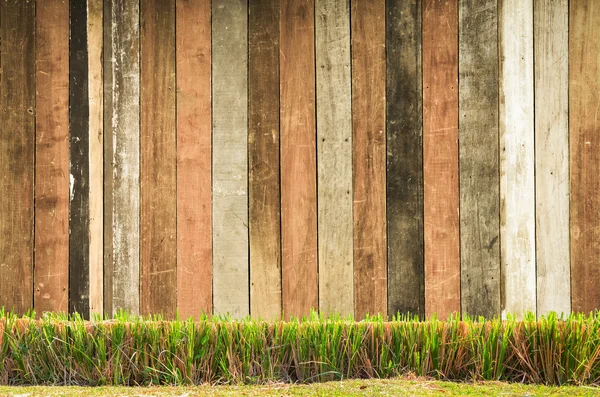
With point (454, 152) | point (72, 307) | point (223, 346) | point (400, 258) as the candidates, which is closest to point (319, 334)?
point (223, 346)

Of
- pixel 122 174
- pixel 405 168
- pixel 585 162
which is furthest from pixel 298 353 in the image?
pixel 585 162

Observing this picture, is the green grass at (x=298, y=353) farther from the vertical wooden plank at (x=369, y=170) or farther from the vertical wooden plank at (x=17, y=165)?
the vertical wooden plank at (x=17, y=165)

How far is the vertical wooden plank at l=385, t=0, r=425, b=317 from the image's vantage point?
3.07 metres

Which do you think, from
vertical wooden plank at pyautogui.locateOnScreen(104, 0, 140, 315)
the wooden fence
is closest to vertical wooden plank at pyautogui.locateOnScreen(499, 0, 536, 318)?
the wooden fence

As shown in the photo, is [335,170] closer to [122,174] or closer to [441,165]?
[441,165]

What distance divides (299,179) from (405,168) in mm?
503

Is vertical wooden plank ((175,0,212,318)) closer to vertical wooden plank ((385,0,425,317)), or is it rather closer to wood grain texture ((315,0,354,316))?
wood grain texture ((315,0,354,316))

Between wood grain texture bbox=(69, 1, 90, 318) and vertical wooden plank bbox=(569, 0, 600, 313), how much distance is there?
2.30 m

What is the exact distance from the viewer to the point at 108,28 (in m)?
3.15

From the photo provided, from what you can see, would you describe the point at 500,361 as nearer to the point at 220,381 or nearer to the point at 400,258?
the point at 400,258

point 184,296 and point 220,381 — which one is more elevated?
point 184,296

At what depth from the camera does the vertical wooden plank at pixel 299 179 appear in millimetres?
3096

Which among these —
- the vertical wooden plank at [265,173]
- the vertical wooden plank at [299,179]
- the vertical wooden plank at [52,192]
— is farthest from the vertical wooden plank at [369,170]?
the vertical wooden plank at [52,192]

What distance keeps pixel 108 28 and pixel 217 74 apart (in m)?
0.58
